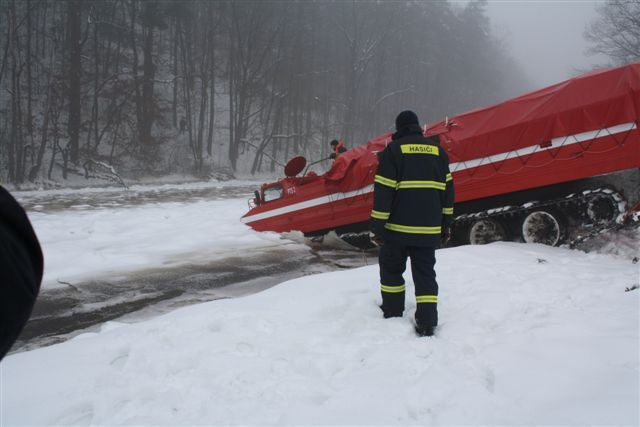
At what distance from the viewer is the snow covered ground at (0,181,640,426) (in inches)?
98.0

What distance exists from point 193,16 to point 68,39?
29.5ft

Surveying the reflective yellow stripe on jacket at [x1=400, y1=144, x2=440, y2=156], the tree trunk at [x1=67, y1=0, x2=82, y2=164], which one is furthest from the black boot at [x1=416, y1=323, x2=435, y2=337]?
the tree trunk at [x1=67, y1=0, x2=82, y2=164]

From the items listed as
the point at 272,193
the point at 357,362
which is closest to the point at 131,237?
the point at 272,193

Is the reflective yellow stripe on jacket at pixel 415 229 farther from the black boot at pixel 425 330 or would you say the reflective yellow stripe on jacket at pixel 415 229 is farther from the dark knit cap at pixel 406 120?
the dark knit cap at pixel 406 120

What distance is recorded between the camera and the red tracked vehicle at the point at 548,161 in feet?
20.3

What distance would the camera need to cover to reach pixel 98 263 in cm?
712

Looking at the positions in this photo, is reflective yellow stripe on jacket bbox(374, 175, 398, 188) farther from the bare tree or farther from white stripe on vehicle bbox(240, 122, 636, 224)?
the bare tree

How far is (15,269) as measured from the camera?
3.26 feet

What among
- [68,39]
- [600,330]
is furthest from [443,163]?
[68,39]

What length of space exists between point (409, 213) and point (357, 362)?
52.1 inches

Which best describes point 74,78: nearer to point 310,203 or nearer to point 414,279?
point 310,203

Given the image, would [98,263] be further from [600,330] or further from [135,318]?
[600,330]

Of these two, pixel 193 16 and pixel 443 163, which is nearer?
pixel 443 163

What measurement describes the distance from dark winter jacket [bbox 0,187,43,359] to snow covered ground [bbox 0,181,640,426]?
5.54 ft
